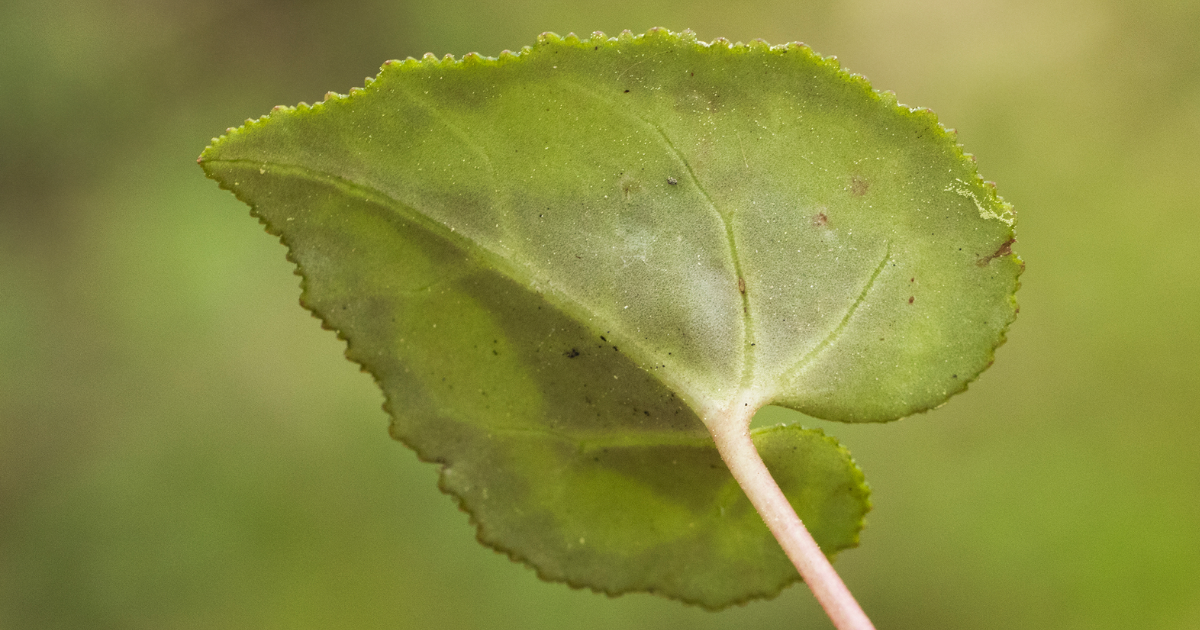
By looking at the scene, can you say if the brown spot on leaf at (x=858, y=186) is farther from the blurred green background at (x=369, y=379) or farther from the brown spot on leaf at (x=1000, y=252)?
the blurred green background at (x=369, y=379)

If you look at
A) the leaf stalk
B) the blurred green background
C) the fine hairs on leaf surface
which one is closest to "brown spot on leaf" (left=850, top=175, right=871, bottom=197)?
the fine hairs on leaf surface

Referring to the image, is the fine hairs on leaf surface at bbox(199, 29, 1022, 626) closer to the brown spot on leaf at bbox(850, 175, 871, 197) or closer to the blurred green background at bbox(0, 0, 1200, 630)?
the brown spot on leaf at bbox(850, 175, 871, 197)

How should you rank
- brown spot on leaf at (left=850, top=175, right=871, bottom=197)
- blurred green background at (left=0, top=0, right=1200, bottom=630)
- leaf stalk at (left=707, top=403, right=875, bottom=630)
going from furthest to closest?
blurred green background at (left=0, top=0, right=1200, bottom=630) → brown spot on leaf at (left=850, top=175, right=871, bottom=197) → leaf stalk at (left=707, top=403, right=875, bottom=630)

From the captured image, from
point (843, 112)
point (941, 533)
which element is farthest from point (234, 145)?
point (941, 533)

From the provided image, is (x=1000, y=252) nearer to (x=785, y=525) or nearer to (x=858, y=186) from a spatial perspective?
(x=858, y=186)

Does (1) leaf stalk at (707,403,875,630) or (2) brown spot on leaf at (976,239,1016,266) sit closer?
(1) leaf stalk at (707,403,875,630)

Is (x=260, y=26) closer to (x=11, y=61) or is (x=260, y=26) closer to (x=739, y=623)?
(x=11, y=61)

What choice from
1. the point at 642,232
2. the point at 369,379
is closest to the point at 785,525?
the point at 642,232

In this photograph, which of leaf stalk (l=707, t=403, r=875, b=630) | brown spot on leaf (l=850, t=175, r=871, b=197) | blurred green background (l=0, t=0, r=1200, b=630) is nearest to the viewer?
leaf stalk (l=707, t=403, r=875, b=630)

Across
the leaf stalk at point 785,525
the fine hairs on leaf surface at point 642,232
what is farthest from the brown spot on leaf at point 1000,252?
the leaf stalk at point 785,525
